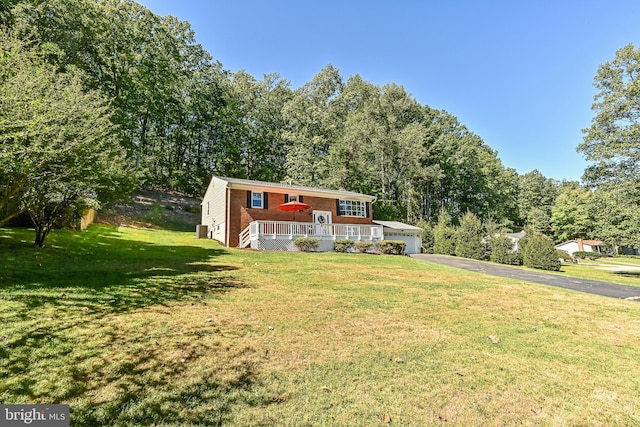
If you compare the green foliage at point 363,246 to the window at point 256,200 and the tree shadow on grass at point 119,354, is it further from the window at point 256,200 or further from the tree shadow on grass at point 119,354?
the tree shadow on grass at point 119,354

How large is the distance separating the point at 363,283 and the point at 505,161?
180 feet

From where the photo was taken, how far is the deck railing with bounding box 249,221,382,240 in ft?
54.5

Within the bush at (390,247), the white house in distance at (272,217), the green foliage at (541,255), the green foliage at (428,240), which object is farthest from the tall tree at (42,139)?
the green foliage at (428,240)

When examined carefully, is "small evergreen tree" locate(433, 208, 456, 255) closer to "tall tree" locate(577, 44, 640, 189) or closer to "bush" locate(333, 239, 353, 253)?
"tall tree" locate(577, 44, 640, 189)

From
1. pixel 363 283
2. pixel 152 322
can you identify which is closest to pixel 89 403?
pixel 152 322

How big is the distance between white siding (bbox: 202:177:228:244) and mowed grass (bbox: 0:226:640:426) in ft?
35.8

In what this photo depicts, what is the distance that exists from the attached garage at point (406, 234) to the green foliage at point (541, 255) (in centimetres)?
809

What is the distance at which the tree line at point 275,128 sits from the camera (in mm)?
23828

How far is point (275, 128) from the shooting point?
41000 millimetres

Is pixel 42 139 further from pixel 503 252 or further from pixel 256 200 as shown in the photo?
pixel 503 252

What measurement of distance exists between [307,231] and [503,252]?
15.7m

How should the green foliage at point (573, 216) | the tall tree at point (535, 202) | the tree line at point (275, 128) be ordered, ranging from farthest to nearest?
the tall tree at point (535, 202)
the green foliage at point (573, 216)
the tree line at point (275, 128)

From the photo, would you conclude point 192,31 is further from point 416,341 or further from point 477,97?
point 416,341

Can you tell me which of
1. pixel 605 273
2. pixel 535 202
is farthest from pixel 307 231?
pixel 535 202
